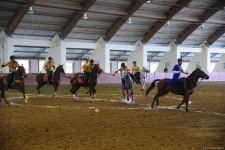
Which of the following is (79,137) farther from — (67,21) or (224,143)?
(67,21)

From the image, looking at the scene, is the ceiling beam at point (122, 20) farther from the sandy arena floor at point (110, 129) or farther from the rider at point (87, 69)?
the sandy arena floor at point (110, 129)

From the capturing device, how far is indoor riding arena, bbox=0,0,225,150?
9.88m

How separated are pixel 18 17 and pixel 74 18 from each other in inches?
240

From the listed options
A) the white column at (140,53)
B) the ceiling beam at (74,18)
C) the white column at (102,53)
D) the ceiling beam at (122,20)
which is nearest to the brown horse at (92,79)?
the ceiling beam at (74,18)

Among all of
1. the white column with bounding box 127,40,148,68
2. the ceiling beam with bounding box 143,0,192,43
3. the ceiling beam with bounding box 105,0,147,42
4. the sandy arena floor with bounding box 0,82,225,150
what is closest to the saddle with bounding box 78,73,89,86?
the sandy arena floor with bounding box 0,82,225,150

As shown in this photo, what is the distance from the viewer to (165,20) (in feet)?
150

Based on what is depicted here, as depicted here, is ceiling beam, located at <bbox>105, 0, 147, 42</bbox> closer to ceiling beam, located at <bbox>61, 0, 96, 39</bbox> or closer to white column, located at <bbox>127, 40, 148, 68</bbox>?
white column, located at <bbox>127, 40, 148, 68</bbox>

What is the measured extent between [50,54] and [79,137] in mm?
33685

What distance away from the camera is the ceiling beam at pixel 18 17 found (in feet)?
114

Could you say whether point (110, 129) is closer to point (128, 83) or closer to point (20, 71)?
point (128, 83)

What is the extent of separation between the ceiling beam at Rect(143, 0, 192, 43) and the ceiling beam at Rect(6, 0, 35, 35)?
16457 millimetres

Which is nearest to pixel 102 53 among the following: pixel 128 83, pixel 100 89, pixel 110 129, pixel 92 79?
pixel 100 89

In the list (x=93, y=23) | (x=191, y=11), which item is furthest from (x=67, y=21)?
(x=191, y=11)

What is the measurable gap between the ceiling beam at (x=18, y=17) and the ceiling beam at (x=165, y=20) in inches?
648
